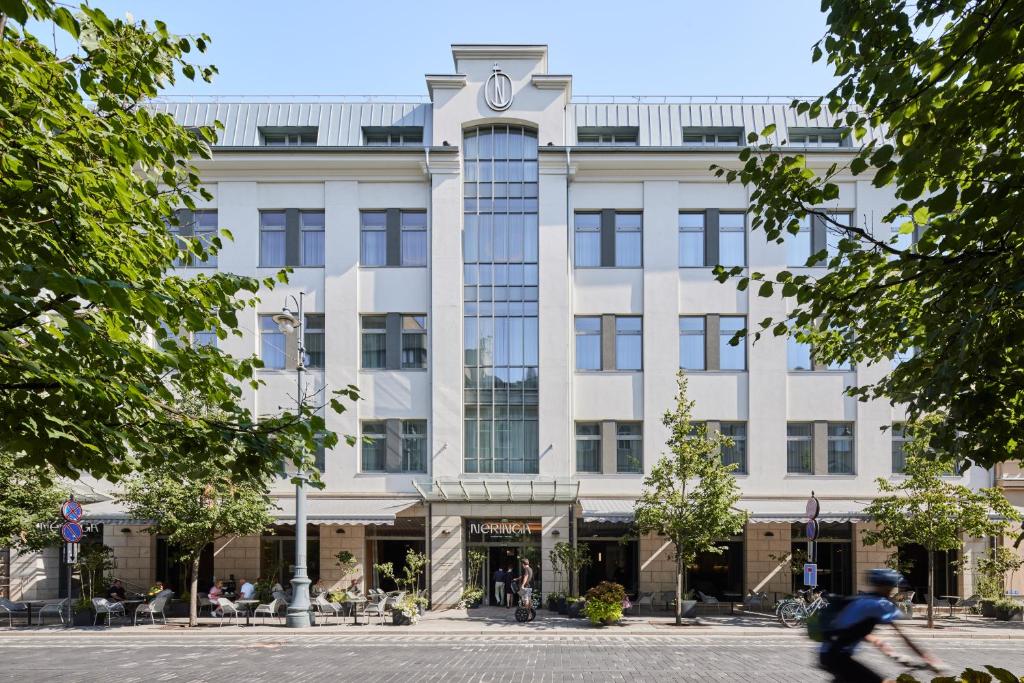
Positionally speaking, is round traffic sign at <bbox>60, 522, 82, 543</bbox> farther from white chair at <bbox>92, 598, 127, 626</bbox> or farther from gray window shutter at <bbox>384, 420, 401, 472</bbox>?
gray window shutter at <bbox>384, 420, 401, 472</bbox>

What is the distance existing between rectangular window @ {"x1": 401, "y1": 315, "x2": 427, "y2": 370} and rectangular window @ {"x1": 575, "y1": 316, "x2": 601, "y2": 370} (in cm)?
518

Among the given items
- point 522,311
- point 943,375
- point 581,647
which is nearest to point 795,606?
point 581,647

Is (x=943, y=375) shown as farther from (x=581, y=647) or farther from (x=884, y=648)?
(x=581, y=647)

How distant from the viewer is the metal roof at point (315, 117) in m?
32.2

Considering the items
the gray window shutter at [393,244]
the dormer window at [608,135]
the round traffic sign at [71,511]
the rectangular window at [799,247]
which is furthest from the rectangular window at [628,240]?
the round traffic sign at [71,511]

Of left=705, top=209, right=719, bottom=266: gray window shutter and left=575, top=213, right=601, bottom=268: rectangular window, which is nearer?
left=705, top=209, right=719, bottom=266: gray window shutter

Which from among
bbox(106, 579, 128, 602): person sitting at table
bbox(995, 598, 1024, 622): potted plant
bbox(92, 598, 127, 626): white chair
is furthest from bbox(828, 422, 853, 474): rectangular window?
bbox(106, 579, 128, 602): person sitting at table

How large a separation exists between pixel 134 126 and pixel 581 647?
46.8ft

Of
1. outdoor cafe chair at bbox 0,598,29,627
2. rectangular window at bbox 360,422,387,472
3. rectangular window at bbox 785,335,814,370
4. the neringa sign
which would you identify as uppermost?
rectangular window at bbox 785,335,814,370

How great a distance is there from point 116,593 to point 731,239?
2246 centimetres

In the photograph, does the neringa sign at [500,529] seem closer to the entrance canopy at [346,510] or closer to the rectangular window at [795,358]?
the entrance canopy at [346,510]

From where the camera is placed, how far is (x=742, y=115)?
3250cm

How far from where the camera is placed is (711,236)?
30562 mm

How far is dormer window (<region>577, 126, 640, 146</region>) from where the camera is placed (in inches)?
1278
